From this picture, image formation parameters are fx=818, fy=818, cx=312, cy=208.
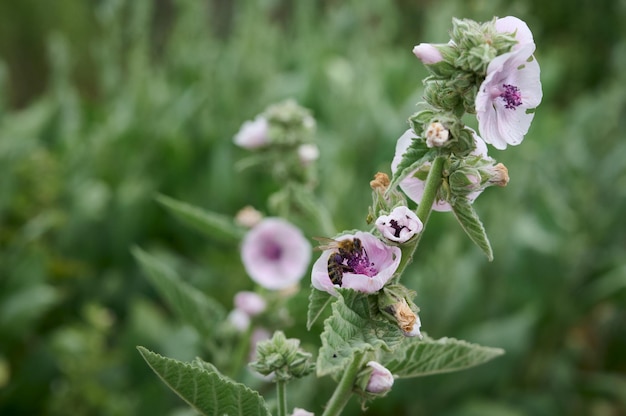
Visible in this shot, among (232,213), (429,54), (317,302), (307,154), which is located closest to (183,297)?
(307,154)

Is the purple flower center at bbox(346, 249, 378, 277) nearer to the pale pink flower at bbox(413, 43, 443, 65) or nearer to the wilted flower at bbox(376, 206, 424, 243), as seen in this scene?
the wilted flower at bbox(376, 206, 424, 243)

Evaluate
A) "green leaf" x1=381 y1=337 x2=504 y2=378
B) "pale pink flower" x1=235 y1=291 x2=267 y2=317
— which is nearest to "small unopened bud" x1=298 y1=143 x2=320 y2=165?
"pale pink flower" x1=235 y1=291 x2=267 y2=317

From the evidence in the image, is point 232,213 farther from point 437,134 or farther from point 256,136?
point 437,134

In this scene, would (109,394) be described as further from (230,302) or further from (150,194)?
(150,194)

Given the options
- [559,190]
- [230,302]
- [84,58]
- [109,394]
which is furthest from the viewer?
[84,58]

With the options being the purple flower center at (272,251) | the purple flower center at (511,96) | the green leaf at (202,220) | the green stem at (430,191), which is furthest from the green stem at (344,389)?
the purple flower center at (272,251)

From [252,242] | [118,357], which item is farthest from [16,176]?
[252,242]

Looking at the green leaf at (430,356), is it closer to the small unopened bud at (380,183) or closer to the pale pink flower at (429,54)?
the small unopened bud at (380,183)
